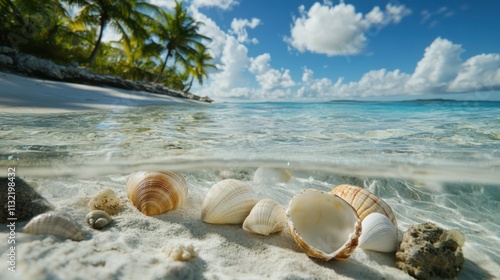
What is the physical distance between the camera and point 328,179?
140 inches

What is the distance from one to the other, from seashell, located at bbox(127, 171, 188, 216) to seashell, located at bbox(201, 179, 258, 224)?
0.32 meters

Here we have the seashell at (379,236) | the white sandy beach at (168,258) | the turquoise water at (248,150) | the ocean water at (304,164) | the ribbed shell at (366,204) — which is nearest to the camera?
the white sandy beach at (168,258)

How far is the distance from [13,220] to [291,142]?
3563mm

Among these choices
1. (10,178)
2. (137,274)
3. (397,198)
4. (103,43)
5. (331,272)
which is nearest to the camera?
(137,274)

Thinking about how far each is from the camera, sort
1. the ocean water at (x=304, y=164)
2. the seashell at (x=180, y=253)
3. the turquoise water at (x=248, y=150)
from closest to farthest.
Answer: the seashell at (x=180, y=253) < the ocean water at (x=304, y=164) < the turquoise water at (x=248, y=150)

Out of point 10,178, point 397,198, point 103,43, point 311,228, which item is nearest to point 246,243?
point 311,228

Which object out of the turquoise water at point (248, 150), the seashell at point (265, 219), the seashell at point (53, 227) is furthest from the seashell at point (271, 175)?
the seashell at point (53, 227)

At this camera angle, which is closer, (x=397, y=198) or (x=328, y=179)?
(x=397, y=198)

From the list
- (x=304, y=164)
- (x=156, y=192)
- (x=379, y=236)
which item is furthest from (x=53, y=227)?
(x=304, y=164)

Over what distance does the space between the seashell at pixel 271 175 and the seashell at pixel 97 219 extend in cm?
185

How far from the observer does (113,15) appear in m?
21.5

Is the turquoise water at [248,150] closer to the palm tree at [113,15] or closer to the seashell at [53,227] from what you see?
the seashell at [53,227]

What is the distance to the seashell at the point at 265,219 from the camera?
207cm

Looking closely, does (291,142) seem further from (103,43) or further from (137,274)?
(103,43)
